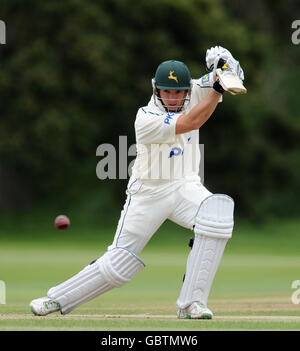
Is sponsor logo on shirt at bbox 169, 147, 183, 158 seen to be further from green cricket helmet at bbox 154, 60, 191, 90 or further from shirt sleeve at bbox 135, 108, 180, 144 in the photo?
green cricket helmet at bbox 154, 60, 191, 90

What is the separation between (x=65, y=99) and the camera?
23.2 metres

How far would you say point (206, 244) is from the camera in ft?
21.5

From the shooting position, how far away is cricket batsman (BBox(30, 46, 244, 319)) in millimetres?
6637

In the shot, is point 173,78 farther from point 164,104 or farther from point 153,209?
point 153,209

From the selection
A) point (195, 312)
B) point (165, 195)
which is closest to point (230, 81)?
point (165, 195)

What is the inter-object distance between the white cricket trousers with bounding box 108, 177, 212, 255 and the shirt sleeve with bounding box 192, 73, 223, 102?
622 millimetres

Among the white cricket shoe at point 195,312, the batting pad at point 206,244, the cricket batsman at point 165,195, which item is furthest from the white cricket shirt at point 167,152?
the white cricket shoe at point 195,312

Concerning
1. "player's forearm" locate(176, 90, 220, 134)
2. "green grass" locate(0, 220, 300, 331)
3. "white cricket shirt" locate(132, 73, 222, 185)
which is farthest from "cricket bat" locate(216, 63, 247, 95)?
"green grass" locate(0, 220, 300, 331)

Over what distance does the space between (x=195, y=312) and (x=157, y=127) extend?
122 cm

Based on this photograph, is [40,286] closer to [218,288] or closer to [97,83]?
[218,288]

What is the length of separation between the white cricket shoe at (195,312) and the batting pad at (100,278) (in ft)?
1.38

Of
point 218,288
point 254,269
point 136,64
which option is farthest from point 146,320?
point 136,64

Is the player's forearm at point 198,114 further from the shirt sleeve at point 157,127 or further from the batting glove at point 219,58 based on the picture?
the batting glove at point 219,58

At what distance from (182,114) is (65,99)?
16.7 meters
